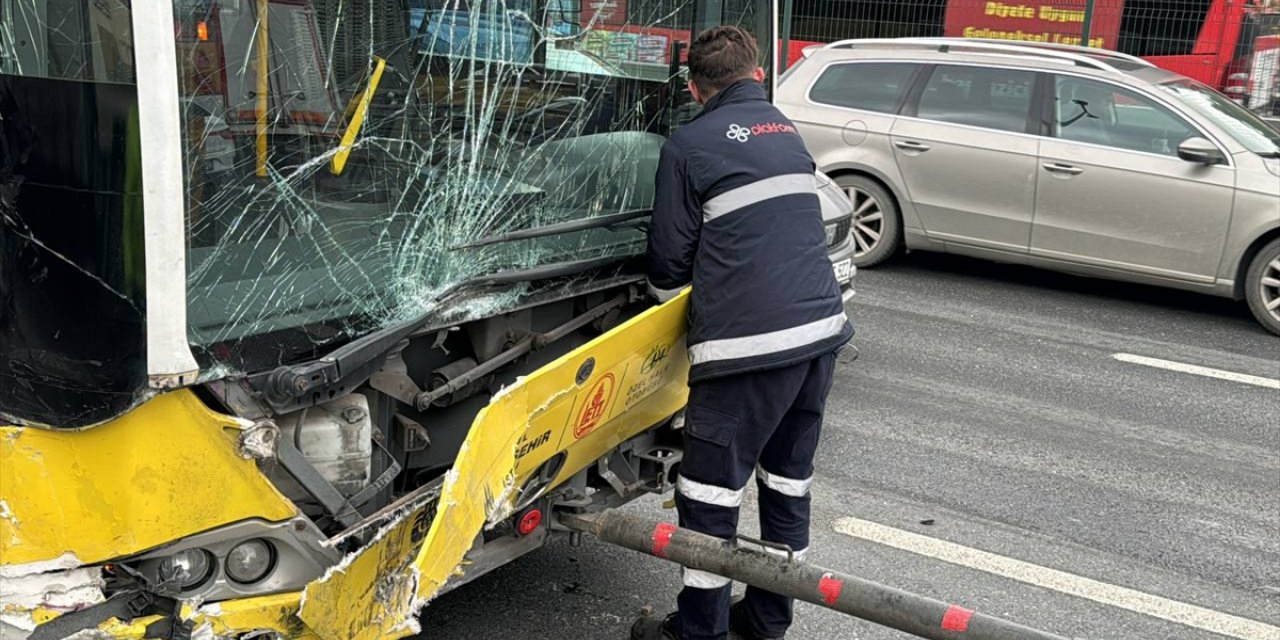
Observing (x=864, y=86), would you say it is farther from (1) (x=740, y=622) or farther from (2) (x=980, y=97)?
(1) (x=740, y=622)

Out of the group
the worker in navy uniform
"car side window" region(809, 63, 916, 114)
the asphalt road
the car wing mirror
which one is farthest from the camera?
"car side window" region(809, 63, 916, 114)

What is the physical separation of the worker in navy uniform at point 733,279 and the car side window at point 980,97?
18.1ft

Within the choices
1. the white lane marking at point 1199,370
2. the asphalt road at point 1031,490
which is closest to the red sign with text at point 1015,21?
the asphalt road at point 1031,490

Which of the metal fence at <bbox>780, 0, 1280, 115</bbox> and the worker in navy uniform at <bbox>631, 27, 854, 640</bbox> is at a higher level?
the metal fence at <bbox>780, 0, 1280, 115</bbox>

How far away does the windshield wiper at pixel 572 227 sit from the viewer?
119 inches

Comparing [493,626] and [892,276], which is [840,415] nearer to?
[493,626]

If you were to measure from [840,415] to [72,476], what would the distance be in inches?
163

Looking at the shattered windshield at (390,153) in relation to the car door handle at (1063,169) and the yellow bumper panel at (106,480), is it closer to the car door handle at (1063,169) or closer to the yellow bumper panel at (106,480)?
the yellow bumper panel at (106,480)

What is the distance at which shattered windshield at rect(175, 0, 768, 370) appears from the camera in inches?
96.4

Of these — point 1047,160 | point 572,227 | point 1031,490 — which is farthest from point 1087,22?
point 572,227

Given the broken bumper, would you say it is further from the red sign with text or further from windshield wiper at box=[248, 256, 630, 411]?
the red sign with text

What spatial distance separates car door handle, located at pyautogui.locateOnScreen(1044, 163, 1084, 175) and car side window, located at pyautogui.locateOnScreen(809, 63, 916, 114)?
1.23 m

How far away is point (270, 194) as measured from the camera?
257cm

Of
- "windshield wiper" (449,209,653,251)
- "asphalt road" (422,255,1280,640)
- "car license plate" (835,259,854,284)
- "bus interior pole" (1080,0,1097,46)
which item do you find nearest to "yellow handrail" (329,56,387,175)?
"windshield wiper" (449,209,653,251)
